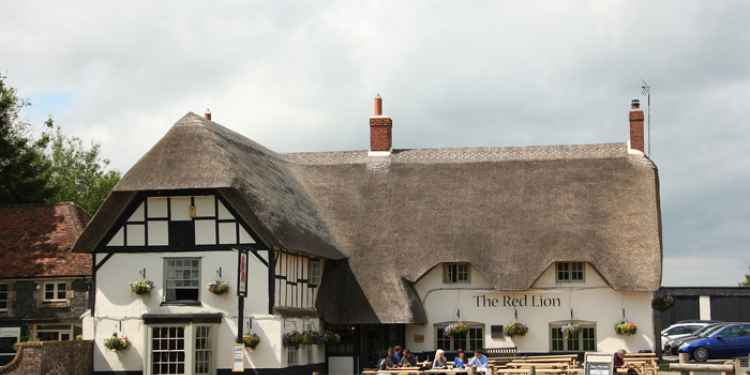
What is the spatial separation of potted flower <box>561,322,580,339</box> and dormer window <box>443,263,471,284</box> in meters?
3.62

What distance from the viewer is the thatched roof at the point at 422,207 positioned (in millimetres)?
30672

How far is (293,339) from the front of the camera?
30062 millimetres

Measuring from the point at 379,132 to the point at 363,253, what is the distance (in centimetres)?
657

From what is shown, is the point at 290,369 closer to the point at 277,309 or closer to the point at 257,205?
the point at 277,309

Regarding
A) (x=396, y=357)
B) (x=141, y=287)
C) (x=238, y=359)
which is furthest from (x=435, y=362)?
(x=141, y=287)

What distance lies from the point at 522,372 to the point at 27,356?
42.1 ft

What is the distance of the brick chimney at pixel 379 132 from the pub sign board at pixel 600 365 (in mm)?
17773

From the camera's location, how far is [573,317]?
113ft

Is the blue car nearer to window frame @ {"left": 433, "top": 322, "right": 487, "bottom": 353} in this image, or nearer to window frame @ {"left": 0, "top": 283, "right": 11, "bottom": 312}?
window frame @ {"left": 433, "top": 322, "right": 487, "bottom": 353}

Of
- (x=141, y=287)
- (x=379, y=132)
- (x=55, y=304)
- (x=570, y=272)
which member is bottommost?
(x=55, y=304)

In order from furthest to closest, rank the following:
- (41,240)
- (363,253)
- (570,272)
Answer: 1. (41,240)
2. (363,253)
3. (570,272)

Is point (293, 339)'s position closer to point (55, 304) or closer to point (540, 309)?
point (540, 309)

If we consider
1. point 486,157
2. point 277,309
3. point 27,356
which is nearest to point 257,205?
point 277,309

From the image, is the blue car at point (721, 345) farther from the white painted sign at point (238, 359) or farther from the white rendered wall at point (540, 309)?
the white painted sign at point (238, 359)
